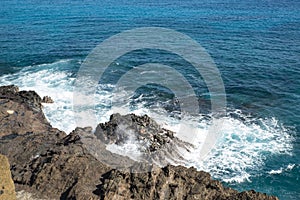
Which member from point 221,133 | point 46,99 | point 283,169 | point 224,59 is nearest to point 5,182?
point 283,169

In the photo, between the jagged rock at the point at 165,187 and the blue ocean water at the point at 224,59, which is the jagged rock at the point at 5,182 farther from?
the blue ocean water at the point at 224,59

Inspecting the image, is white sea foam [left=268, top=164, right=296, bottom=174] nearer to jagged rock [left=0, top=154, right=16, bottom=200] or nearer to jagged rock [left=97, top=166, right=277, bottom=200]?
jagged rock [left=97, top=166, right=277, bottom=200]

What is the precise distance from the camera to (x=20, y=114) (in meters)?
35.8

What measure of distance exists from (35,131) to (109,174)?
11.7 metres

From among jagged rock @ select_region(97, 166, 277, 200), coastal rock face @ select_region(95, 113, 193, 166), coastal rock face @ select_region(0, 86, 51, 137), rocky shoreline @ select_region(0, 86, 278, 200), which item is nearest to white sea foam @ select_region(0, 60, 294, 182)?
coastal rock face @ select_region(95, 113, 193, 166)

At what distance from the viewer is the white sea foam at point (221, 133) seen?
112 ft

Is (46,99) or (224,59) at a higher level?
(224,59)

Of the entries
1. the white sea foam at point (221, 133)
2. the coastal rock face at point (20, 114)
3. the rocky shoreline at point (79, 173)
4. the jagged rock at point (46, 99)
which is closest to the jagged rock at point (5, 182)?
the rocky shoreline at point (79, 173)

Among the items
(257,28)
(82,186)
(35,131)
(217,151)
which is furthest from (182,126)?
(257,28)

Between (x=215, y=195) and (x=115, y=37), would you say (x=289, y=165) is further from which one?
(x=115, y=37)

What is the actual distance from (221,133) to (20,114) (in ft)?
73.1

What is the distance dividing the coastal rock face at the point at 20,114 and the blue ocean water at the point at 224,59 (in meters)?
3.01

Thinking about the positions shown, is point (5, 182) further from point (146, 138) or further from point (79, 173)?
point (146, 138)

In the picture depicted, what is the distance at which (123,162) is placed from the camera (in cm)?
2814
